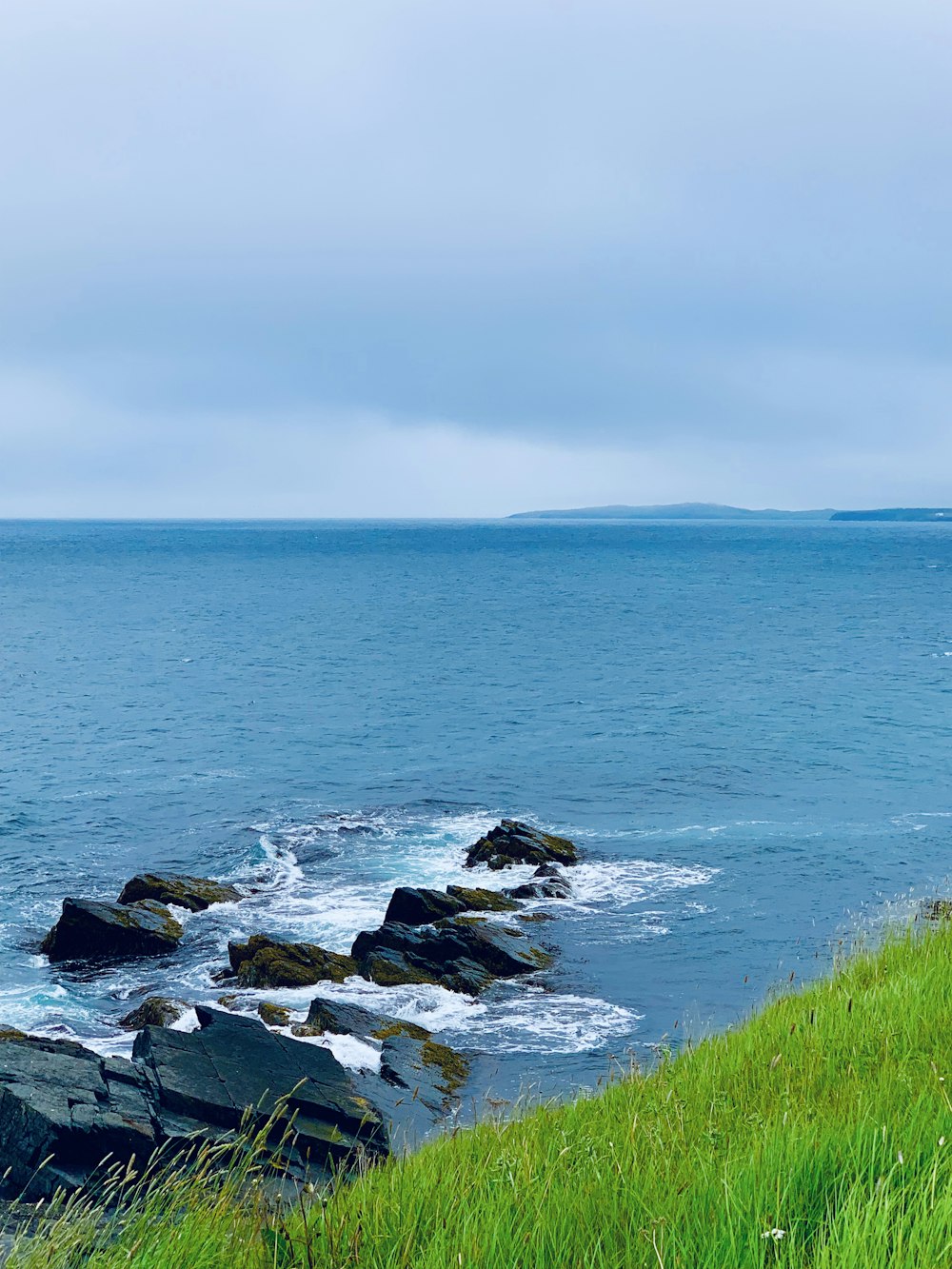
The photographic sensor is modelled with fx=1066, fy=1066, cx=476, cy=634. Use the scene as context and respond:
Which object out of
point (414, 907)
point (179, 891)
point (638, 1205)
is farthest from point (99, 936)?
point (638, 1205)

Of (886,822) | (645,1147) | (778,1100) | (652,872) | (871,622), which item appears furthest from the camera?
(871,622)

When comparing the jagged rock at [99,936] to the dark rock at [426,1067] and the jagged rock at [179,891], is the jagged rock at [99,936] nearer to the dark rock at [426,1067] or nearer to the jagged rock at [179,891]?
the jagged rock at [179,891]

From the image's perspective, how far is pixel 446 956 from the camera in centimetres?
2714

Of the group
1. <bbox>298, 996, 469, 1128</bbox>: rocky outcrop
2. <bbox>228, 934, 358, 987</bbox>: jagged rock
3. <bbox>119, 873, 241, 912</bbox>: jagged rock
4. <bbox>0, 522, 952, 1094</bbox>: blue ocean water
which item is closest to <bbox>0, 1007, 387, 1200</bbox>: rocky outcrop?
<bbox>298, 996, 469, 1128</bbox>: rocky outcrop

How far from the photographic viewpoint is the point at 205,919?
3050 centimetres

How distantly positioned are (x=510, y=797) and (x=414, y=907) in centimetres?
1363

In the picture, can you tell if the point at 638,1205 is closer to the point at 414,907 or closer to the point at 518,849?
the point at 414,907

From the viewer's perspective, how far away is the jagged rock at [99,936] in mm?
28141

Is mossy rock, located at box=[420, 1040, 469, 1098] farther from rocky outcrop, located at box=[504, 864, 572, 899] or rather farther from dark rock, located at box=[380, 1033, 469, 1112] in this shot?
rocky outcrop, located at box=[504, 864, 572, 899]

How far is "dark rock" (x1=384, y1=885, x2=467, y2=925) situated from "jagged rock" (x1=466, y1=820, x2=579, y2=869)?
5054mm

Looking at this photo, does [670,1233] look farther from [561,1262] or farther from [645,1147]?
[645,1147]

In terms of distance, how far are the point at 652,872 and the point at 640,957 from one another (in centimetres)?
641

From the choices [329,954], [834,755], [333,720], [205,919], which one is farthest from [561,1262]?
[333,720]

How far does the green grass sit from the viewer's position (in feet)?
11.6
